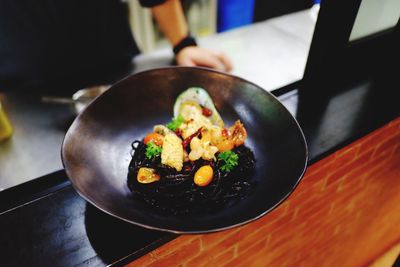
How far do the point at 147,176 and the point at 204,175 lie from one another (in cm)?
21

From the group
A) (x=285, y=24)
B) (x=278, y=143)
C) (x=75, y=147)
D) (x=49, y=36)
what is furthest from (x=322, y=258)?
(x=49, y=36)

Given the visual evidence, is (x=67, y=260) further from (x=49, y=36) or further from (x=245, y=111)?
(x=49, y=36)

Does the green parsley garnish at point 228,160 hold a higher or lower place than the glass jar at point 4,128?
higher

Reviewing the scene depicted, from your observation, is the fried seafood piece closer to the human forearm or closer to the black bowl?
the black bowl

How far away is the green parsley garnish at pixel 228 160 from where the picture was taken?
48.7 inches

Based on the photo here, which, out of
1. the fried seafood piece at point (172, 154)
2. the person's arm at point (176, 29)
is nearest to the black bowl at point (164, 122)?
the fried seafood piece at point (172, 154)

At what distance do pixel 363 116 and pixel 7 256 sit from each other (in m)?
1.71

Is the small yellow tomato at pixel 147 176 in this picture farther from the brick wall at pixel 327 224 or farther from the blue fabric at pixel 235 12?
the blue fabric at pixel 235 12

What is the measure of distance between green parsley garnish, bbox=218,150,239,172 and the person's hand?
1.08m

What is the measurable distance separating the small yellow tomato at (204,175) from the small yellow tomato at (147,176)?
15 centimetres

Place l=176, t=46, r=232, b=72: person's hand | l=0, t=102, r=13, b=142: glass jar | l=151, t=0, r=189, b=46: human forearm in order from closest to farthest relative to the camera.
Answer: l=0, t=102, r=13, b=142: glass jar → l=176, t=46, r=232, b=72: person's hand → l=151, t=0, r=189, b=46: human forearm

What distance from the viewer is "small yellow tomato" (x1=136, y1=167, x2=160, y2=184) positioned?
1.21 meters

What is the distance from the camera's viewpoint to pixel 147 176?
1.21 meters

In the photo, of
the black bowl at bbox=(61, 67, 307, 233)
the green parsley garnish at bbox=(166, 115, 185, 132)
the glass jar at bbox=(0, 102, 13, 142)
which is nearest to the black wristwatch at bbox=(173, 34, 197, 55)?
the black bowl at bbox=(61, 67, 307, 233)
